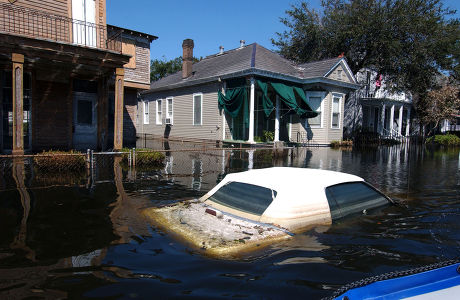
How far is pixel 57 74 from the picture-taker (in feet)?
51.2

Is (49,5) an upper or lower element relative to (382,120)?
upper

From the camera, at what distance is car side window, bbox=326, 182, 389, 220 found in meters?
5.20

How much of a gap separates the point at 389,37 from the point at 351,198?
26.9 meters

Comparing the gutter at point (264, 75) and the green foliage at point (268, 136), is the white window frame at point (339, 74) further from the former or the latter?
the green foliage at point (268, 136)

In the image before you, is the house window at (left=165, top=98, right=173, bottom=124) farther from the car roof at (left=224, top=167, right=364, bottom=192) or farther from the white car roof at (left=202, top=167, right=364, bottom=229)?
the white car roof at (left=202, top=167, right=364, bottom=229)

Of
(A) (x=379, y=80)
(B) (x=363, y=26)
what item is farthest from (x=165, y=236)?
(A) (x=379, y=80)

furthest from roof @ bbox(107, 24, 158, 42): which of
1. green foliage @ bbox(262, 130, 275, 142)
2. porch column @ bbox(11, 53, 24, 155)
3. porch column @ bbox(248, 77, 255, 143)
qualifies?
green foliage @ bbox(262, 130, 275, 142)

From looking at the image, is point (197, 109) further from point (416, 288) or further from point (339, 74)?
point (416, 288)

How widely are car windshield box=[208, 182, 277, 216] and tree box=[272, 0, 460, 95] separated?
27166 millimetres

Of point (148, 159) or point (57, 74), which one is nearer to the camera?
point (148, 159)

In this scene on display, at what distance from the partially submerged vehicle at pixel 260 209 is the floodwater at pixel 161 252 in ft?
0.53

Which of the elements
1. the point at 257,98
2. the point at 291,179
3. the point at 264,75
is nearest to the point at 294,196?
the point at 291,179

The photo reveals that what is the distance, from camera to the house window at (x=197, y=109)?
79.7ft

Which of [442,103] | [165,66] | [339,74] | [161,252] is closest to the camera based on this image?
[161,252]
